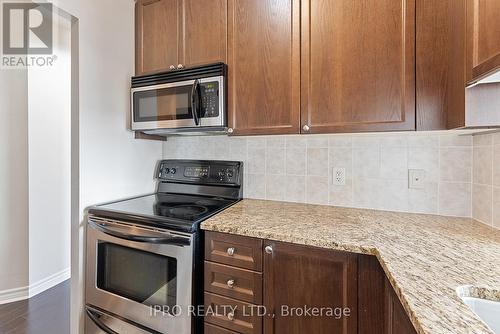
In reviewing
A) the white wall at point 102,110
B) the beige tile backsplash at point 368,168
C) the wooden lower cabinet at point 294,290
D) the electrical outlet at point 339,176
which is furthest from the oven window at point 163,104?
the electrical outlet at point 339,176

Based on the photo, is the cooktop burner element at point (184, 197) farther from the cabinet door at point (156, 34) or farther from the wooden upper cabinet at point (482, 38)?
the wooden upper cabinet at point (482, 38)

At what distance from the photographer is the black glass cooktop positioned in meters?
1.27

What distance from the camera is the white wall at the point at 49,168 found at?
2252mm

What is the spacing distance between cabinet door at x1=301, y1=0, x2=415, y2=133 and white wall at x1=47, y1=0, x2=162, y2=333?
1.20 metres

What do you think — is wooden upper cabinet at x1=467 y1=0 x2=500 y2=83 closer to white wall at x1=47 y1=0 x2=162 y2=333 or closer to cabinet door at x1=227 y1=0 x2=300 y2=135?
cabinet door at x1=227 y1=0 x2=300 y2=135

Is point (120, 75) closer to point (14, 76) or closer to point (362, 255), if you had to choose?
Answer: point (14, 76)

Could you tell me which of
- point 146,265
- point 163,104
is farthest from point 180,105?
point 146,265

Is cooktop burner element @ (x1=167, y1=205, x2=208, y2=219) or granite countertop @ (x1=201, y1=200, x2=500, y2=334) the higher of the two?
cooktop burner element @ (x1=167, y1=205, x2=208, y2=219)

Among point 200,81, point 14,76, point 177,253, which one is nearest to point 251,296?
point 177,253

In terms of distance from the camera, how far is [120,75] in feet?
5.63

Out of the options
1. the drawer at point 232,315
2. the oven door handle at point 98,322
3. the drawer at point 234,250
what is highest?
the drawer at point 234,250

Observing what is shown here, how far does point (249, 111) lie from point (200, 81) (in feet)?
1.14

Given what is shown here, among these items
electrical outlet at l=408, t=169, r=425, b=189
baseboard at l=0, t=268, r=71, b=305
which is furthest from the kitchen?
baseboard at l=0, t=268, r=71, b=305

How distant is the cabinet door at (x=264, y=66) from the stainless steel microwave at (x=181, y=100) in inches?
3.2
